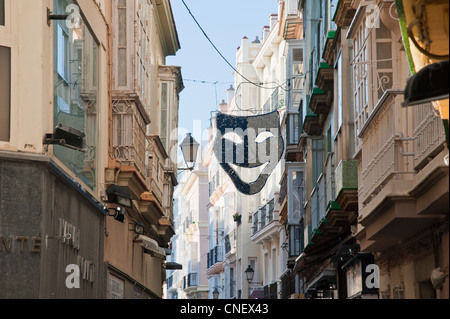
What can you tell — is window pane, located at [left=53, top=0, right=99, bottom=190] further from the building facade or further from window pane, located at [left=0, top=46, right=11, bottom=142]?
the building facade

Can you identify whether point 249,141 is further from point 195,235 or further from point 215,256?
point 195,235

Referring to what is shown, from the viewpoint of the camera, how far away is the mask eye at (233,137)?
22884mm

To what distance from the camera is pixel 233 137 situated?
75.4 ft

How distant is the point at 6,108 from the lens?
11758mm

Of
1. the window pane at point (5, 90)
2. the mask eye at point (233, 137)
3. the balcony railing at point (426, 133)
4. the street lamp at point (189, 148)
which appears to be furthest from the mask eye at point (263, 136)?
the window pane at point (5, 90)

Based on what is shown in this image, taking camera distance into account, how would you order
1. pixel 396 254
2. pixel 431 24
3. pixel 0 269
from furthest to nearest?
pixel 396 254 → pixel 0 269 → pixel 431 24

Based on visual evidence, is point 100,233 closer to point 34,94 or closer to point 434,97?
point 34,94

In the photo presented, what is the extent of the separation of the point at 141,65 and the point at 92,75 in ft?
12.9

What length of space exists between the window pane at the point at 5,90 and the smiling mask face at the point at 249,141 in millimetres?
11073

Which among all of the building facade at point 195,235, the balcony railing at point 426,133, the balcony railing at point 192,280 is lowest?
the balcony railing at point 426,133

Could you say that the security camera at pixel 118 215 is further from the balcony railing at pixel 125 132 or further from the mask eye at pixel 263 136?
the mask eye at pixel 263 136

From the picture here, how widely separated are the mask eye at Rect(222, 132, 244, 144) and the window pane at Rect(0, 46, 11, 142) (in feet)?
37.2

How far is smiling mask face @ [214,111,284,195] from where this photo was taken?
2256cm
